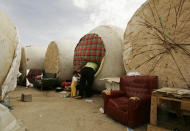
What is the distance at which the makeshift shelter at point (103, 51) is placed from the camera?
4.35 metres

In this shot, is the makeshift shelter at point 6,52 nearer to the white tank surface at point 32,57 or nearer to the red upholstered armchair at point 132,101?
the red upholstered armchair at point 132,101

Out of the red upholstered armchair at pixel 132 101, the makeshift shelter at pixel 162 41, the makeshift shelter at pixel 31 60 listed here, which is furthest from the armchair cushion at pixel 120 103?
the makeshift shelter at pixel 31 60

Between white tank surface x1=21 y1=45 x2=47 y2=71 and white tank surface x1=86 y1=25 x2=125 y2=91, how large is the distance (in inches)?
170

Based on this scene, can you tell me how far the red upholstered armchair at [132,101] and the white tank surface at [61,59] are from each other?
358cm

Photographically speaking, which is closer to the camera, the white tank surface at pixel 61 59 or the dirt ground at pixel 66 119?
the dirt ground at pixel 66 119

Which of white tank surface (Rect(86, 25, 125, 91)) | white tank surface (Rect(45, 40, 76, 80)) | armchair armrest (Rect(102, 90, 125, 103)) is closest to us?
armchair armrest (Rect(102, 90, 125, 103))

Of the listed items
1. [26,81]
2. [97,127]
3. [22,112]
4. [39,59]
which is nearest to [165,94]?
[97,127]

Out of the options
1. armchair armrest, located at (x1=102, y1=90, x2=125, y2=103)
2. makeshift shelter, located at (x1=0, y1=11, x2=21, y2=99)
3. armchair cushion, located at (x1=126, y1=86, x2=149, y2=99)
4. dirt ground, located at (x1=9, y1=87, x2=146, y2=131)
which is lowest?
dirt ground, located at (x1=9, y1=87, x2=146, y2=131)

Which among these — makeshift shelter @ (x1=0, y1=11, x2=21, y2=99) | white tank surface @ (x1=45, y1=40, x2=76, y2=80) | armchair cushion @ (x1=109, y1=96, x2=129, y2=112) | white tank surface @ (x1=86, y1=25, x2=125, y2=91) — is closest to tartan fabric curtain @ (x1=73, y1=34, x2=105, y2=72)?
white tank surface @ (x1=86, y1=25, x2=125, y2=91)

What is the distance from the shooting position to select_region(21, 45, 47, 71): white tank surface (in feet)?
23.5

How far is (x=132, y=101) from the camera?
2264mm

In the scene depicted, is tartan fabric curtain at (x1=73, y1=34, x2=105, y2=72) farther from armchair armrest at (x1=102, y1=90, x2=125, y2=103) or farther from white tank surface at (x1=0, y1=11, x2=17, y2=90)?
white tank surface at (x1=0, y1=11, x2=17, y2=90)

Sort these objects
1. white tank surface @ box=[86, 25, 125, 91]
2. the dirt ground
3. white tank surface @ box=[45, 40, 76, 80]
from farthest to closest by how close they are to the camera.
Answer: white tank surface @ box=[45, 40, 76, 80]
white tank surface @ box=[86, 25, 125, 91]
the dirt ground

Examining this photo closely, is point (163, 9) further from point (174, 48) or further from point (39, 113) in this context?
point (39, 113)
